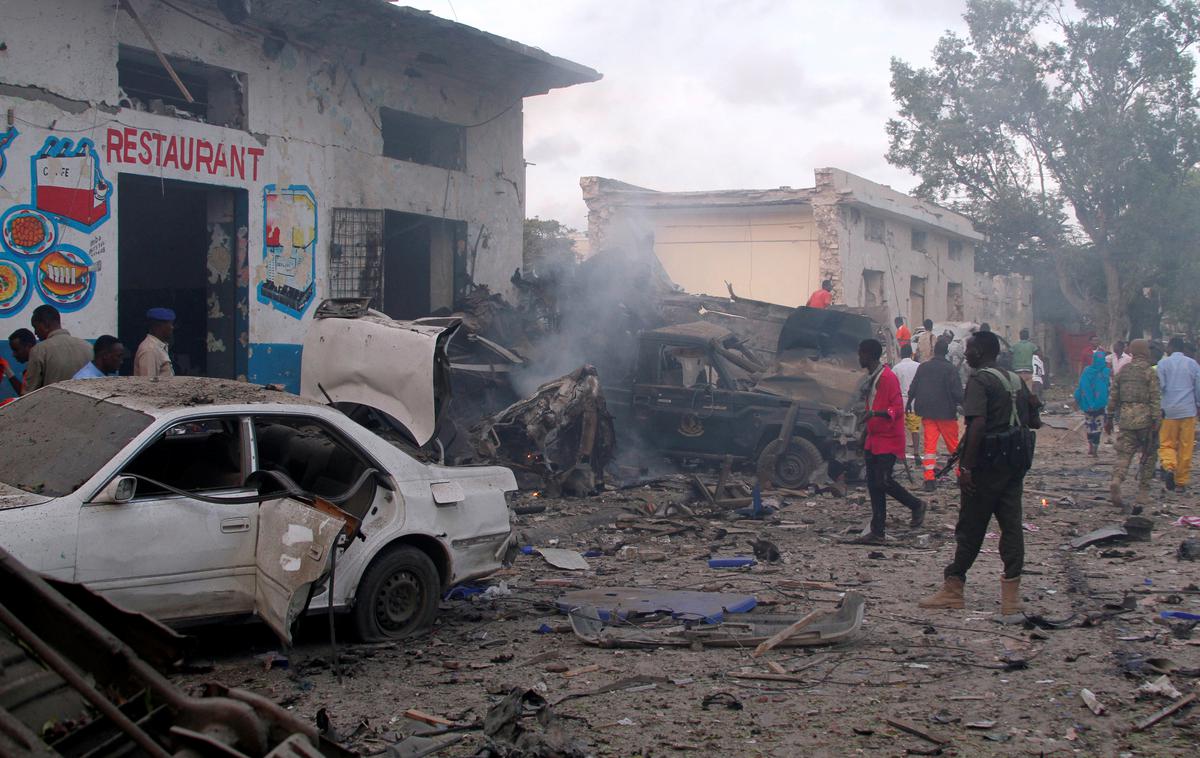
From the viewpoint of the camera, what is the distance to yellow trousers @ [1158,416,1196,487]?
12.3 metres

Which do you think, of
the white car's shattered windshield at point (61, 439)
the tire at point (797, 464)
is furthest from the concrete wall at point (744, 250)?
the white car's shattered windshield at point (61, 439)

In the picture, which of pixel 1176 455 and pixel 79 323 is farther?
pixel 1176 455

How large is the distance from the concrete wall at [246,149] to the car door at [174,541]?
482 centimetres

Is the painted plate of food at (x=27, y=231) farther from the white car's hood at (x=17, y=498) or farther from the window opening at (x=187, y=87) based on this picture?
the white car's hood at (x=17, y=498)

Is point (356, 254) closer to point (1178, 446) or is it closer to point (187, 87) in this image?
point (187, 87)

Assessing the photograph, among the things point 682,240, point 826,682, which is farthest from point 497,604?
point 682,240

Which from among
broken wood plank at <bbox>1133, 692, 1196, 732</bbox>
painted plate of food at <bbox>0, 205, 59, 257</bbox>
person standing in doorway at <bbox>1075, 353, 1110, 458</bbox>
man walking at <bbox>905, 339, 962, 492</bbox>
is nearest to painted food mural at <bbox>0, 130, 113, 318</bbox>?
painted plate of food at <bbox>0, 205, 59, 257</bbox>

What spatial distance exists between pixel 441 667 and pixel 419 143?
33.3ft

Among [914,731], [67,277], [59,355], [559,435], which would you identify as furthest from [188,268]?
[914,731]

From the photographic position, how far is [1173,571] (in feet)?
26.9

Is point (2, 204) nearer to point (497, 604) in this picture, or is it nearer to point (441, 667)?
point (497, 604)

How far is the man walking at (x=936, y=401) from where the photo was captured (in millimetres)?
12500

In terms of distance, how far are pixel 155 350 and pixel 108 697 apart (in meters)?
6.06

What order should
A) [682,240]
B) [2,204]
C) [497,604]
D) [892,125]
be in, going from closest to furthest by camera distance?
[497,604]
[2,204]
[682,240]
[892,125]
